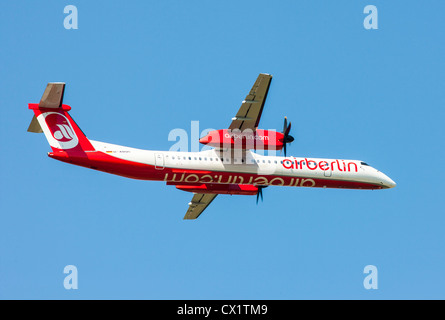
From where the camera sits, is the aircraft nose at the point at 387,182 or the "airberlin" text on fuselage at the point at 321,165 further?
the aircraft nose at the point at 387,182

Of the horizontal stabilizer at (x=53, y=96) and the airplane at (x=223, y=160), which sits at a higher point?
the horizontal stabilizer at (x=53, y=96)

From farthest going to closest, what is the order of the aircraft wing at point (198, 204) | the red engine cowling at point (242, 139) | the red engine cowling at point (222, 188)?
1. the aircraft wing at point (198, 204)
2. the red engine cowling at point (222, 188)
3. the red engine cowling at point (242, 139)

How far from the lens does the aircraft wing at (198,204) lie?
2004 inches

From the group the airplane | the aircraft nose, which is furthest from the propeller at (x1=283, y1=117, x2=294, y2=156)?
the aircraft nose

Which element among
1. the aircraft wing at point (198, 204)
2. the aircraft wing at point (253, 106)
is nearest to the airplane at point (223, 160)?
the aircraft wing at point (253, 106)

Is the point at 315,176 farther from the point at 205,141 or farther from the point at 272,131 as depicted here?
the point at 205,141

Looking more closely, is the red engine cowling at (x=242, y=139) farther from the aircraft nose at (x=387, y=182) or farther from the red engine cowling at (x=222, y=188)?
the aircraft nose at (x=387, y=182)

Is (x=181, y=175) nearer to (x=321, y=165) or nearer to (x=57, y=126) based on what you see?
(x=57, y=126)

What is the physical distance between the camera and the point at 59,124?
42281mm

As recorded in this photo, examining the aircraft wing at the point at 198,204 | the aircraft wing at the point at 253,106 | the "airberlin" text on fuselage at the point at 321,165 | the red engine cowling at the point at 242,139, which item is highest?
the aircraft wing at the point at 253,106

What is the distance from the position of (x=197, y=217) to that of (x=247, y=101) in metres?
12.8

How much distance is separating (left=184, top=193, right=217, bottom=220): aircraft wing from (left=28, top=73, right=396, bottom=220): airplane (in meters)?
2.57

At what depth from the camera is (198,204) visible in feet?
169

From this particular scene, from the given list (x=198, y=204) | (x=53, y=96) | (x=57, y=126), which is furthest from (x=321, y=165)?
(x=53, y=96)
